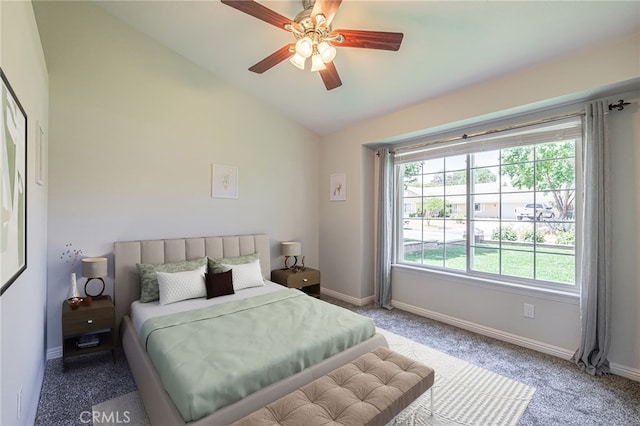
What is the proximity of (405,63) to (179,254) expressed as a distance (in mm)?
3171

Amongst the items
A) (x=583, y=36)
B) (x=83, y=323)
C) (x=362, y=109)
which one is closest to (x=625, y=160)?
(x=583, y=36)

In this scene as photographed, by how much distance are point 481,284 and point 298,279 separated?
2.26 metres

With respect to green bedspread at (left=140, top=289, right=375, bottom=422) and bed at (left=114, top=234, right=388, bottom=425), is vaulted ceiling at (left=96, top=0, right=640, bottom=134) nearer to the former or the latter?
bed at (left=114, top=234, right=388, bottom=425)

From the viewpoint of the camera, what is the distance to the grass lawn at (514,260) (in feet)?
9.25

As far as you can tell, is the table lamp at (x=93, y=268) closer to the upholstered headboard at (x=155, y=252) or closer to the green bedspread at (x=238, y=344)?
the upholstered headboard at (x=155, y=252)

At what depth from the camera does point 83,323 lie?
2461 millimetres

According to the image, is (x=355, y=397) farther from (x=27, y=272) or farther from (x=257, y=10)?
(x=257, y=10)

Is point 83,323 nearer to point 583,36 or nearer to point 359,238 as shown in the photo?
point 359,238

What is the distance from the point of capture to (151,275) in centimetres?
288

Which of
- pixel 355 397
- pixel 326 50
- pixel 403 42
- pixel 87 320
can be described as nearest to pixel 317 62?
pixel 326 50

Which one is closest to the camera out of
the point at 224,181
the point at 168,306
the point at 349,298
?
the point at 168,306

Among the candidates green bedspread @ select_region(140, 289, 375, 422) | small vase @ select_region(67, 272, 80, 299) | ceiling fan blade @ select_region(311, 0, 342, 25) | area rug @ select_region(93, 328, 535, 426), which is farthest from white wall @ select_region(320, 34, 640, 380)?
small vase @ select_region(67, 272, 80, 299)

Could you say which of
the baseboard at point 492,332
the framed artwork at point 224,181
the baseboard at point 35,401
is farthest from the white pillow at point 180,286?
the baseboard at point 492,332

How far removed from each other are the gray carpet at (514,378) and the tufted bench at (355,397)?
909mm
